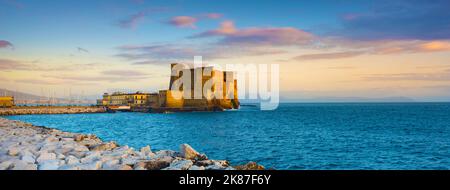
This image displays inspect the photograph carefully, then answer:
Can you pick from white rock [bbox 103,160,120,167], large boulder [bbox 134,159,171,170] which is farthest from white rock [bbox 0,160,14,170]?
large boulder [bbox 134,159,171,170]

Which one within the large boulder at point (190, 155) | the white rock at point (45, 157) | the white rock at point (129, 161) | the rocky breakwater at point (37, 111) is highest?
the white rock at point (45, 157)

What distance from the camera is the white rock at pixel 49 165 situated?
5.52m

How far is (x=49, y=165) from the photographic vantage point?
5.62 metres

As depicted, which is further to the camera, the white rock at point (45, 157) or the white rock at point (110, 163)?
the white rock at point (45, 157)

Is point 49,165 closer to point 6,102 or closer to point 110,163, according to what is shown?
point 110,163

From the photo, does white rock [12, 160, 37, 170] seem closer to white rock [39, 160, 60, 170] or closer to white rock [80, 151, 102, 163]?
white rock [39, 160, 60, 170]

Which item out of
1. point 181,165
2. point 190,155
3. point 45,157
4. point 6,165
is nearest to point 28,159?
point 45,157

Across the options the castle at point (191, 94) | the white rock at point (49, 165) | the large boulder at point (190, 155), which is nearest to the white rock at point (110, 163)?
the white rock at point (49, 165)

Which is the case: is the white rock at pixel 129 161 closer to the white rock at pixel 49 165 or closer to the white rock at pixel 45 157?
the white rock at pixel 49 165
